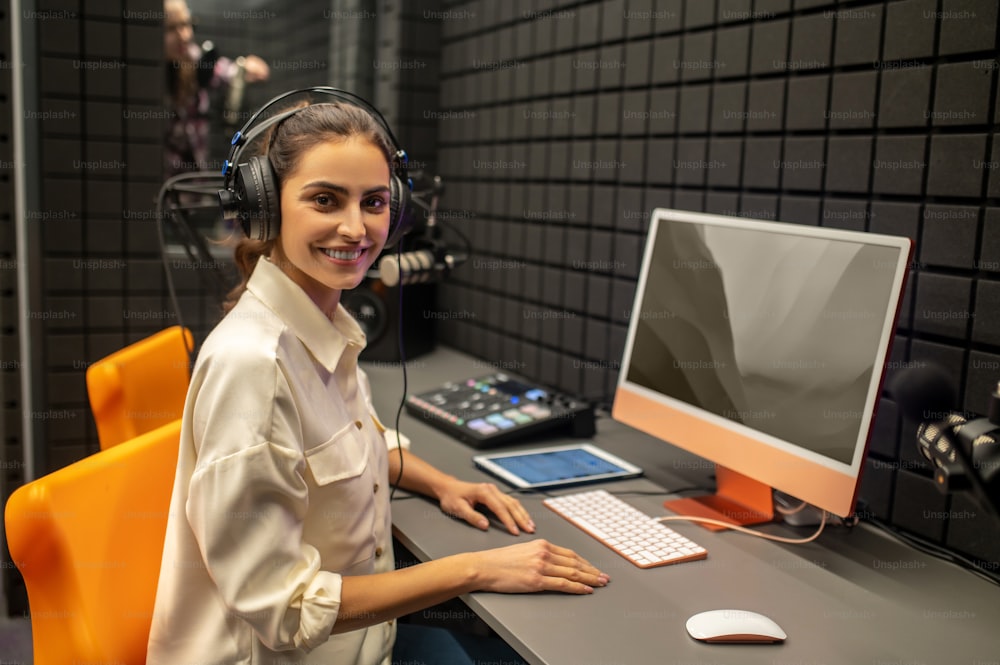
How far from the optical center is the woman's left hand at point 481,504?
1402mm

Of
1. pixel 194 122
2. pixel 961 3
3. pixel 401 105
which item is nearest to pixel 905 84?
pixel 961 3

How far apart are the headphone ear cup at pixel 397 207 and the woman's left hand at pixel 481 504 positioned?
45 centimetres

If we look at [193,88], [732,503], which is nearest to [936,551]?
[732,503]

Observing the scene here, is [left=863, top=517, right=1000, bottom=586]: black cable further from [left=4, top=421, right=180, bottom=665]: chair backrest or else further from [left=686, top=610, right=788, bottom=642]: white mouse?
[left=4, top=421, right=180, bottom=665]: chair backrest

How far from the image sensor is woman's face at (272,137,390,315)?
121 centimetres

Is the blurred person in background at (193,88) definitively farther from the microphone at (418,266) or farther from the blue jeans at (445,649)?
the blue jeans at (445,649)

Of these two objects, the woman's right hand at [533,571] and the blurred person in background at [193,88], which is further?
the blurred person in background at [193,88]

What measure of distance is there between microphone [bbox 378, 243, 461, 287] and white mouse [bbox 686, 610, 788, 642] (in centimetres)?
103

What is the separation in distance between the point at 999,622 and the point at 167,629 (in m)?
1.14

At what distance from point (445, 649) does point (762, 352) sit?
75cm

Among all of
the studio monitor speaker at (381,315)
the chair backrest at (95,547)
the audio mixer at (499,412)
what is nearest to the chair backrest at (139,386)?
the chair backrest at (95,547)

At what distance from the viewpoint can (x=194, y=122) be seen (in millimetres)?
2752

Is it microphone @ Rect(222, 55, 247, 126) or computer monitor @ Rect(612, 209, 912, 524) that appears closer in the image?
computer monitor @ Rect(612, 209, 912, 524)

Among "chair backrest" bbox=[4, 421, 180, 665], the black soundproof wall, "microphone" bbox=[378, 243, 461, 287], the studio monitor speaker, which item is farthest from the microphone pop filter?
the studio monitor speaker
